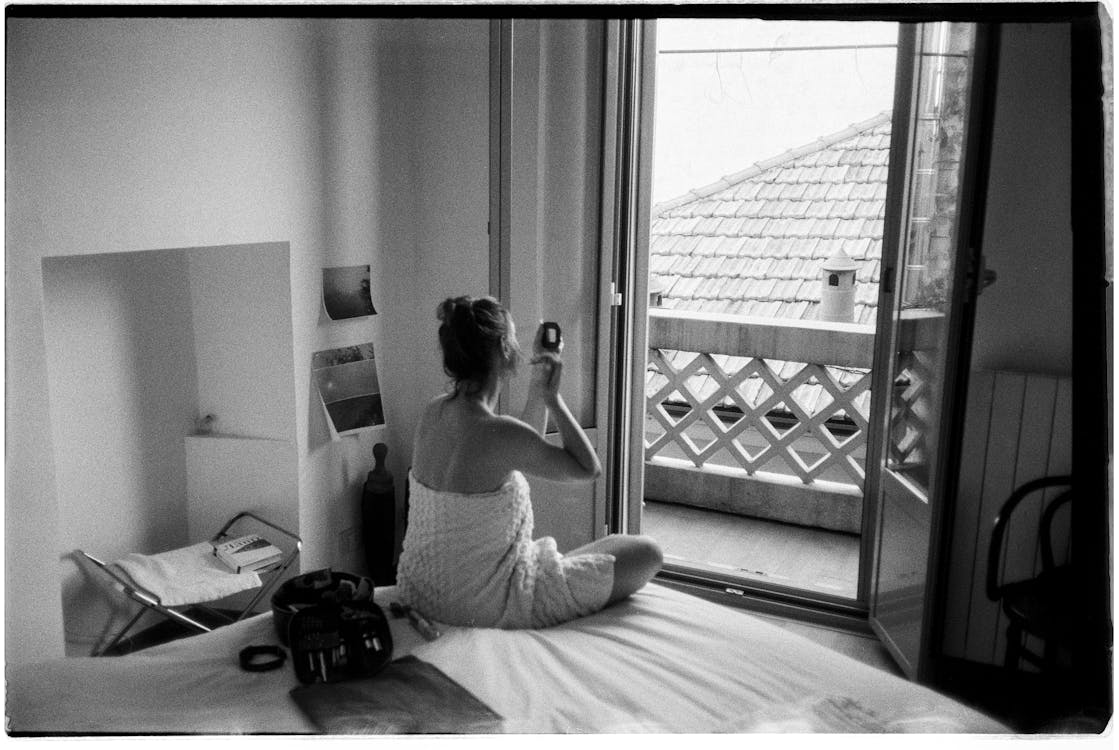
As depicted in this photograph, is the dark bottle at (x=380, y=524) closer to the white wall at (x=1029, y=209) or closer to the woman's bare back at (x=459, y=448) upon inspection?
the woman's bare back at (x=459, y=448)

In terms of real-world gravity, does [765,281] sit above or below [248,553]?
above

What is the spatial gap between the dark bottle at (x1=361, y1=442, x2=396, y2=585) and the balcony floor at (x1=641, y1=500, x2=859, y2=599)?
0.42 metres

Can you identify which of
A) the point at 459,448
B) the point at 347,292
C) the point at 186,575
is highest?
the point at 347,292

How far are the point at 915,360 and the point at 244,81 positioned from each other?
116 cm

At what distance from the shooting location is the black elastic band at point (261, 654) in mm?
1494

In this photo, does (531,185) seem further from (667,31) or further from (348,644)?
(348,644)

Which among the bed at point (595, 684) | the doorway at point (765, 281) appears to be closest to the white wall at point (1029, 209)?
the doorway at point (765, 281)

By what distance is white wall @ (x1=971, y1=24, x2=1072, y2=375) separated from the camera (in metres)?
1.44

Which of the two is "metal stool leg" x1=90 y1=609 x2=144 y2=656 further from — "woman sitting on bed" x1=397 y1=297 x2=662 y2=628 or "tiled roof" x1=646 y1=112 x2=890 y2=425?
"tiled roof" x1=646 y1=112 x2=890 y2=425

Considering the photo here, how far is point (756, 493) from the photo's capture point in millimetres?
1606

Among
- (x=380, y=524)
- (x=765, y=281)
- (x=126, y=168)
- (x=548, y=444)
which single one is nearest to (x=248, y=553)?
(x=380, y=524)

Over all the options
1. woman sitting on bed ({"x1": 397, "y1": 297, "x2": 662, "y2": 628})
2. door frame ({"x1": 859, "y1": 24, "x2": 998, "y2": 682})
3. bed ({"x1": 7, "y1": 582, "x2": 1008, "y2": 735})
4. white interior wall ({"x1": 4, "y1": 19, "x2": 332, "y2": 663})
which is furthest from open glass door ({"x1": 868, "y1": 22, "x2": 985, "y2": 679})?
white interior wall ({"x1": 4, "y1": 19, "x2": 332, "y2": 663})

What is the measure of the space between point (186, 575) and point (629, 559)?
0.74 m

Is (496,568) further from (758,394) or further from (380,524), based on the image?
(758,394)
